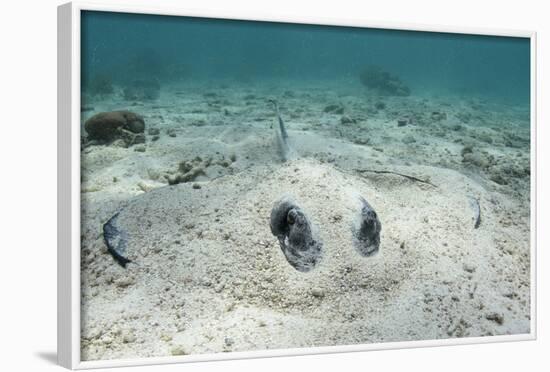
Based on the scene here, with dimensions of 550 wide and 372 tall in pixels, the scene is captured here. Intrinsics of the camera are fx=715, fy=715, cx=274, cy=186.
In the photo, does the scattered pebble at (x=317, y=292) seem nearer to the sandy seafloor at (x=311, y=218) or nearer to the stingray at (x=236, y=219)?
the sandy seafloor at (x=311, y=218)

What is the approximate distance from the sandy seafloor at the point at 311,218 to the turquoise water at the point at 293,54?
0.13m

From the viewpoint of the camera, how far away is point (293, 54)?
18.2 ft

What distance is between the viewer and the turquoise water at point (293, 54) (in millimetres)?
5016

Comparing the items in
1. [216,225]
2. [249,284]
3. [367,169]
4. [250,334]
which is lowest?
[250,334]

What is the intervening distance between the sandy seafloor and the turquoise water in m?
0.13

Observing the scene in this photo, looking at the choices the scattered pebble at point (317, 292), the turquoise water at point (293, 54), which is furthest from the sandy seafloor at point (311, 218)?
the turquoise water at point (293, 54)

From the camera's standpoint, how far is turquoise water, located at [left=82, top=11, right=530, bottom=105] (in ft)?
16.5

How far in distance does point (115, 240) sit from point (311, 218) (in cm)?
148

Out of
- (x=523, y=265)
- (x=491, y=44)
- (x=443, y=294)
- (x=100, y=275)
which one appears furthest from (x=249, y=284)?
(x=491, y=44)

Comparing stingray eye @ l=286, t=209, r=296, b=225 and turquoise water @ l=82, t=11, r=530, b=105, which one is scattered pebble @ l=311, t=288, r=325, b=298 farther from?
turquoise water @ l=82, t=11, r=530, b=105

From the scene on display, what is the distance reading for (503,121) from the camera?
20.5 ft

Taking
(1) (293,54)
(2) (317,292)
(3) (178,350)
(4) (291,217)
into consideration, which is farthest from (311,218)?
(3) (178,350)
